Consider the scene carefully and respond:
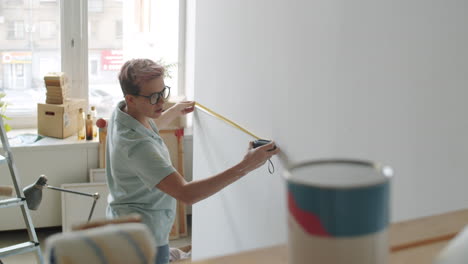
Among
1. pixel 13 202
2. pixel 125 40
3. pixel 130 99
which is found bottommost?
pixel 13 202

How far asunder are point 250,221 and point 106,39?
324 centimetres

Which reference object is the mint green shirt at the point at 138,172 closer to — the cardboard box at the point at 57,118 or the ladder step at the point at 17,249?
the ladder step at the point at 17,249

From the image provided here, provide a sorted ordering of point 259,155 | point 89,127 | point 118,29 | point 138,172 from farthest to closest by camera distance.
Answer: point 118,29, point 89,127, point 138,172, point 259,155

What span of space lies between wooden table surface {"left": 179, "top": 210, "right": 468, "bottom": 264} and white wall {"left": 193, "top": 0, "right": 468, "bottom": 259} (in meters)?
0.50

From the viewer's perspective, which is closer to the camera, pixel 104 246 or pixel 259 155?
pixel 104 246

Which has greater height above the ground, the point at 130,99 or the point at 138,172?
the point at 130,99

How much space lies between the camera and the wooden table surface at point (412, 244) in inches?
34.3

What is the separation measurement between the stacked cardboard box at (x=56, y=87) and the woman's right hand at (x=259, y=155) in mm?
3033

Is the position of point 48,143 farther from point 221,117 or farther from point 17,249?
point 221,117

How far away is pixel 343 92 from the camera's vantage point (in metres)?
1.96

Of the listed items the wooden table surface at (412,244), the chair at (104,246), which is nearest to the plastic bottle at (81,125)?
the wooden table surface at (412,244)

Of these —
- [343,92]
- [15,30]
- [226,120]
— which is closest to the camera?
[343,92]

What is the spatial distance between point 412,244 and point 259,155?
156cm

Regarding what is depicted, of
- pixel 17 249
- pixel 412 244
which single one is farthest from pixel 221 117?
pixel 412 244
